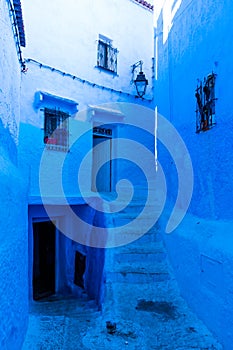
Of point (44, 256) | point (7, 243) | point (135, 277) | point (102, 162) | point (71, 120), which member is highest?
point (71, 120)

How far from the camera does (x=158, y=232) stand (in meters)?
7.00

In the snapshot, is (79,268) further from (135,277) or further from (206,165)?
(206,165)

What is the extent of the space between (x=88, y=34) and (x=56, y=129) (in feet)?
10.1

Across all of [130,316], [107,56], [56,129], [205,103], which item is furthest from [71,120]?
[130,316]

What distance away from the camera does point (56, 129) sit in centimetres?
765

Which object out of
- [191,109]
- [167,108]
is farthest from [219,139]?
[167,108]

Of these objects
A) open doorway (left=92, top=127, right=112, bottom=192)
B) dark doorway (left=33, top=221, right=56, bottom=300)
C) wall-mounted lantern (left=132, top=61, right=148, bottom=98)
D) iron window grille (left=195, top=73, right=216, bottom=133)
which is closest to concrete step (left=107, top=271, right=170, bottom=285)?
iron window grille (left=195, top=73, right=216, bottom=133)

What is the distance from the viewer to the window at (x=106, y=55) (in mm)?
8953

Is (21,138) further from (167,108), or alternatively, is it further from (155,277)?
(155,277)

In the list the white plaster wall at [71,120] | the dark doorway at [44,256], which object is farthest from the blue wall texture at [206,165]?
the dark doorway at [44,256]

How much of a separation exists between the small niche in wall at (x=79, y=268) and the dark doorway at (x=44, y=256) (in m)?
0.89

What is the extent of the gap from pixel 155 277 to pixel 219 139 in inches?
115

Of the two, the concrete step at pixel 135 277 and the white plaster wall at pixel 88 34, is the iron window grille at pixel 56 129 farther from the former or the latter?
the concrete step at pixel 135 277

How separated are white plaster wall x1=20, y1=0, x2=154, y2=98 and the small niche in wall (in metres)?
4.92
